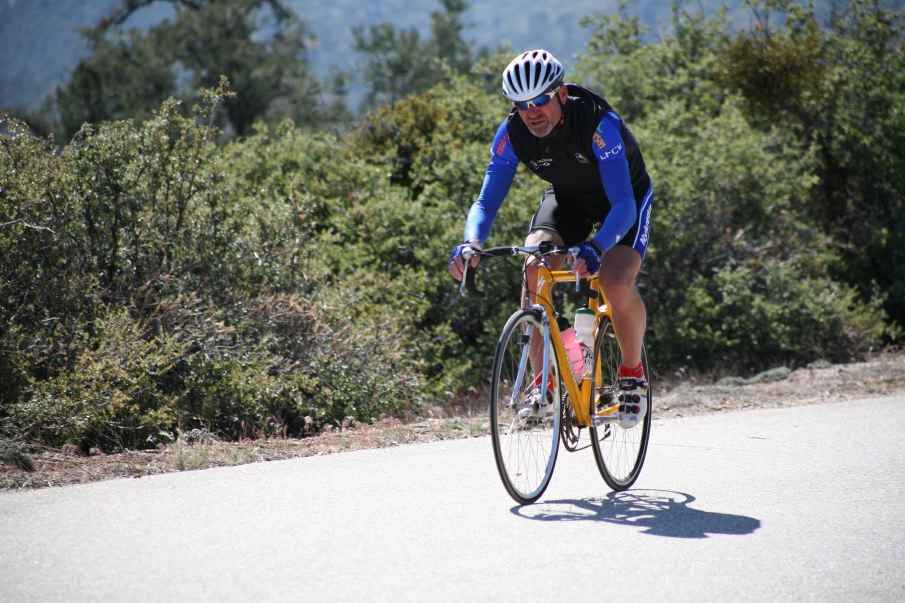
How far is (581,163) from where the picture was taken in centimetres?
576

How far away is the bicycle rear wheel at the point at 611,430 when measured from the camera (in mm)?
5633

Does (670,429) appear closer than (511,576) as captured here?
No

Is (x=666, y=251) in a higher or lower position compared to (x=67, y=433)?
higher

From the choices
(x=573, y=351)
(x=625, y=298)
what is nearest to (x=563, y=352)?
(x=573, y=351)

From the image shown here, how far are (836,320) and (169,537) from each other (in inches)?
454

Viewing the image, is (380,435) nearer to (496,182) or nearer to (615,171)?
(496,182)

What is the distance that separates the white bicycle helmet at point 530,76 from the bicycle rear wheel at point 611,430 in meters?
1.39

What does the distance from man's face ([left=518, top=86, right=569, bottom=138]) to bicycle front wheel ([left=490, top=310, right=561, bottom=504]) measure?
110 centimetres

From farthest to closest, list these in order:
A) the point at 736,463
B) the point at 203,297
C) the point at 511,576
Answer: the point at 203,297, the point at 736,463, the point at 511,576

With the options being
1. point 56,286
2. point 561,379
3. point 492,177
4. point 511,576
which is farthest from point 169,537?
point 56,286

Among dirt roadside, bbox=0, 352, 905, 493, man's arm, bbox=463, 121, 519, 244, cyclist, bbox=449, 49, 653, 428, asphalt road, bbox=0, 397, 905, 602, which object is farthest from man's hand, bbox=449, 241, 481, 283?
dirt roadside, bbox=0, 352, 905, 493

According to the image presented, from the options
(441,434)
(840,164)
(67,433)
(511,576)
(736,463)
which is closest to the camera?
(511,576)

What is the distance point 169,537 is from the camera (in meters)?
4.49

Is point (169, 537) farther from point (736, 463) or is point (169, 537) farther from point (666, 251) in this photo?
point (666, 251)
